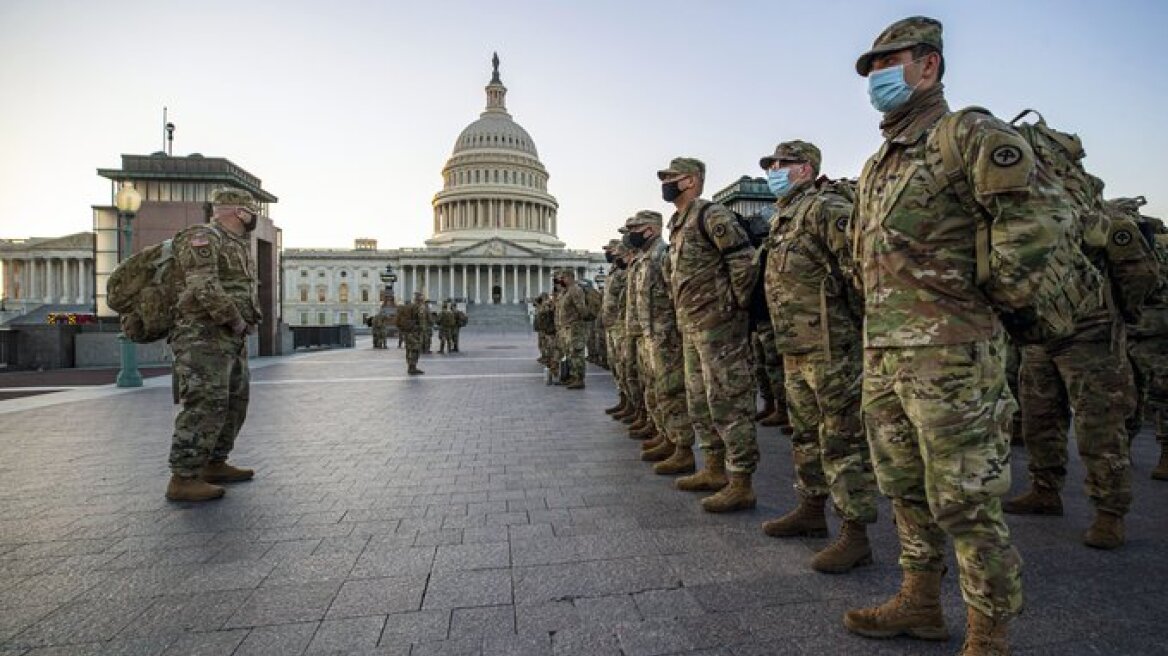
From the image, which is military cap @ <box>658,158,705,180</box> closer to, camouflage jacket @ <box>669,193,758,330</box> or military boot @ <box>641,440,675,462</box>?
camouflage jacket @ <box>669,193,758,330</box>

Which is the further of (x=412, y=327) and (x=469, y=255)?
(x=469, y=255)

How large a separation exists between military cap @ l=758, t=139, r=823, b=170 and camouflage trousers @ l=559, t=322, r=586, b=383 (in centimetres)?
856

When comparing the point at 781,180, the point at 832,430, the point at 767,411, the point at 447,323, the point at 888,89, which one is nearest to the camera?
the point at 888,89

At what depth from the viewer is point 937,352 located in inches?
94.1

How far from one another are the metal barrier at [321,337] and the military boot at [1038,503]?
2707 cm

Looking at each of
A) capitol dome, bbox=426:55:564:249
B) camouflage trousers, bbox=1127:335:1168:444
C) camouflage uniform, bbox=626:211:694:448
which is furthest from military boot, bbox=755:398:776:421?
capitol dome, bbox=426:55:564:249

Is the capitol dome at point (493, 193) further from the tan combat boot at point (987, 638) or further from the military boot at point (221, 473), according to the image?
the tan combat boot at point (987, 638)

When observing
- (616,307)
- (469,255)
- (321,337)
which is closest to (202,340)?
(616,307)

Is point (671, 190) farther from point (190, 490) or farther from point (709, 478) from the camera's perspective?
point (190, 490)

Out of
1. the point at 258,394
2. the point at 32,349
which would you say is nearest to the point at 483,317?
the point at 32,349

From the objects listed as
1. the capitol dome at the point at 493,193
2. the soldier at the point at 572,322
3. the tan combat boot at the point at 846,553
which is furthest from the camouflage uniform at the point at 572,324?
the capitol dome at the point at 493,193

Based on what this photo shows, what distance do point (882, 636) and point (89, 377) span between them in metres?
18.8

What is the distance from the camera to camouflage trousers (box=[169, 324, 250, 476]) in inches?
191

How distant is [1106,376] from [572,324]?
9457 mm
